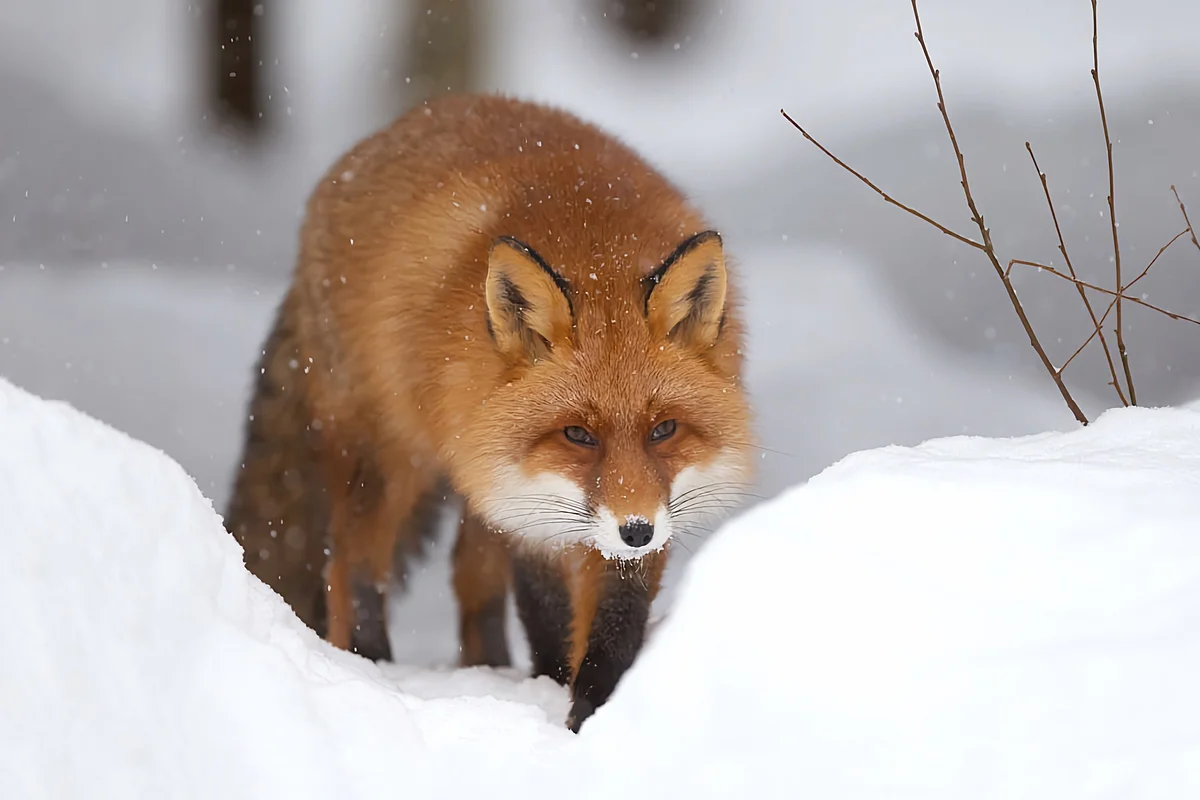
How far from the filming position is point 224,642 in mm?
1615

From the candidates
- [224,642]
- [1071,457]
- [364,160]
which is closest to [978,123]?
[364,160]

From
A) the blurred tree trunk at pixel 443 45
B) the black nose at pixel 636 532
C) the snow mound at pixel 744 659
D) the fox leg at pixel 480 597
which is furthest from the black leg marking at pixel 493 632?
the blurred tree trunk at pixel 443 45

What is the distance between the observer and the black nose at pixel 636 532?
2490 mm

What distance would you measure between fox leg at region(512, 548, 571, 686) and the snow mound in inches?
62.0

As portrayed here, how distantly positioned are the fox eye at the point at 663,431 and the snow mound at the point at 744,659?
0.98 metres

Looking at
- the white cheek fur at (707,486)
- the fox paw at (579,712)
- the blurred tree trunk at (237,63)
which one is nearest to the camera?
the fox paw at (579,712)

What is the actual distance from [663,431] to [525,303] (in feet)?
1.56

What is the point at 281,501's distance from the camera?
3.83 metres

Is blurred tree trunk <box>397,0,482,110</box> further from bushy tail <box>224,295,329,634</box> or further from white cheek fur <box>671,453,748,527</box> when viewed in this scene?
white cheek fur <box>671,453,748,527</box>

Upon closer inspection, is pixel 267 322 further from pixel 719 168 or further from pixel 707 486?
pixel 707 486

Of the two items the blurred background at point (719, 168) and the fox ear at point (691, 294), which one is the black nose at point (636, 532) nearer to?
the fox ear at point (691, 294)

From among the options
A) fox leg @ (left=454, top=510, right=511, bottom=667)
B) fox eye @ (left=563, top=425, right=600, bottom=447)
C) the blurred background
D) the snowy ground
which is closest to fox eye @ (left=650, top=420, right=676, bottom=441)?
fox eye @ (left=563, top=425, right=600, bottom=447)

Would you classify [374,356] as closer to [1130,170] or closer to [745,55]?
[1130,170]

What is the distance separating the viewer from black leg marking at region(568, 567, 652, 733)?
8.76 feet
